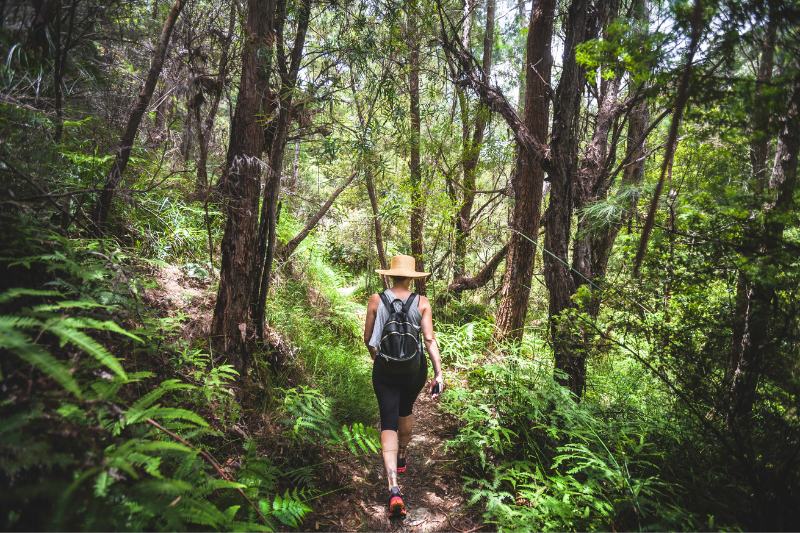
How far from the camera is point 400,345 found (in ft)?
10.8

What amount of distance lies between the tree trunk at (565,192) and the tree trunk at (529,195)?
161 centimetres

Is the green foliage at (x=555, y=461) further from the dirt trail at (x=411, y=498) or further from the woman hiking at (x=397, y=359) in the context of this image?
the woman hiking at (x=397, y=359)

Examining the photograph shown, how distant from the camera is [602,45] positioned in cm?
286

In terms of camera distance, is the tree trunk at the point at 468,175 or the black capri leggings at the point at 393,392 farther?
the tree trunk at the point at 468,175

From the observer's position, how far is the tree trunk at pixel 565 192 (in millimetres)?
3900

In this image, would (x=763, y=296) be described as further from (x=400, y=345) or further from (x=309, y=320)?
(x=309, y=320)

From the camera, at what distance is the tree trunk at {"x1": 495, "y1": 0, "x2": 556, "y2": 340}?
5.73 m

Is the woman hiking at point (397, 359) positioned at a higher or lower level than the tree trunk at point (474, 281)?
lower

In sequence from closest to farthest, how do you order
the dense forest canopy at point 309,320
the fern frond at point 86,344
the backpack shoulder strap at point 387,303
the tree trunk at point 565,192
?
the fern frond at point 86,344 < the dense forest canopy at point 309,320 < the backpack shoulder strap at point 387,303 < the tree trunk at point 565,192

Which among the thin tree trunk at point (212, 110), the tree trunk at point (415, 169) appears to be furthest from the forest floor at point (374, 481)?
the tree trunk at point (415, 169)

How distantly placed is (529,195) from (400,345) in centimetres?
415

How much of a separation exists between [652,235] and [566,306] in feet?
3.82

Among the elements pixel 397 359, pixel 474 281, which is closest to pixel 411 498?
pixel 397 359

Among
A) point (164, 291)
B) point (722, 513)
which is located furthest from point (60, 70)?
point (722, 513)
